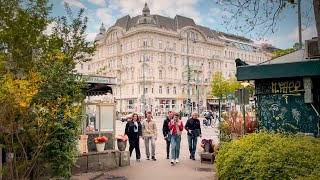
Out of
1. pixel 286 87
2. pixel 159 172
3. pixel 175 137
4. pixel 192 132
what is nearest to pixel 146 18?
pixel 192 132

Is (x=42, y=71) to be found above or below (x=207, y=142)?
above

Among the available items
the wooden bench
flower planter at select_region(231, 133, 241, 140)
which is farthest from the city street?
flower planter at select_region(231, 133, 241, 140)

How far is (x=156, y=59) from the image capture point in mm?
82250

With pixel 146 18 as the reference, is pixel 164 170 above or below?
below

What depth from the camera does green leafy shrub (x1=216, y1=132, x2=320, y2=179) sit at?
20.9ft

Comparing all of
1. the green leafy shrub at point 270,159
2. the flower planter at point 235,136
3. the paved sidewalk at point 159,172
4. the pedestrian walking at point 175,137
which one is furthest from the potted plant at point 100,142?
the green leafy shrub at point 270,159

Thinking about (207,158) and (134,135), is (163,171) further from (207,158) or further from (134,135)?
(134,135)

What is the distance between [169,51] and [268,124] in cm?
7449

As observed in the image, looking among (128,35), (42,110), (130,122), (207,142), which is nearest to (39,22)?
(130,122)

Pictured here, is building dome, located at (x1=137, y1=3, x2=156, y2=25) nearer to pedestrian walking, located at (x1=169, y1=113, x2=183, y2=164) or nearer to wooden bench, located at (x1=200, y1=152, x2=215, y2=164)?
pedestrian walking, located at (x1=169, y1=113, x2=183, y2=164)

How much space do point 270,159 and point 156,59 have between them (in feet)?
250

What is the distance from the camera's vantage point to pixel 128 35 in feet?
274

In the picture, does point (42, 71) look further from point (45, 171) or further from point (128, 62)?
point (128, 62)

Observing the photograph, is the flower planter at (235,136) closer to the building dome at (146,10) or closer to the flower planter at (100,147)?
the flower planter at (100,147)
